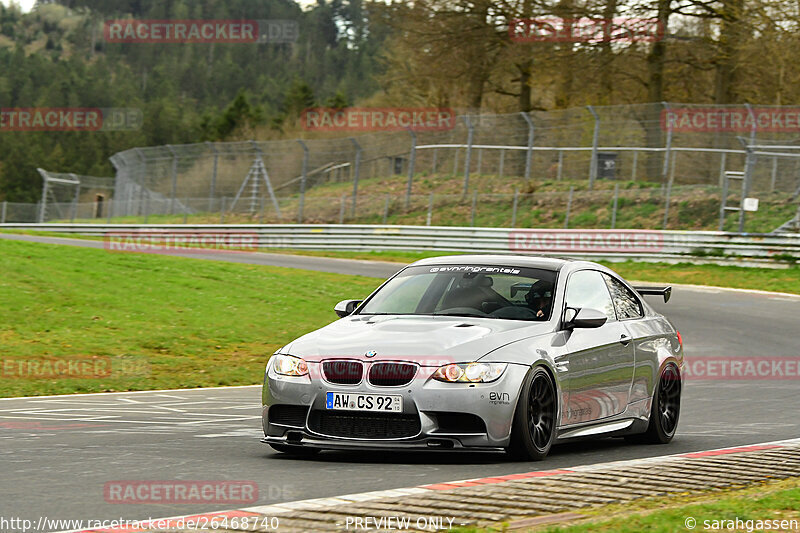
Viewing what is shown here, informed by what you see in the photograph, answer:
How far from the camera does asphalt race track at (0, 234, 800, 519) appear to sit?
21.6ft

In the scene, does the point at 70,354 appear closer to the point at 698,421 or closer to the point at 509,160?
the point at 698,421

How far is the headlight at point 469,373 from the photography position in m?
7.73

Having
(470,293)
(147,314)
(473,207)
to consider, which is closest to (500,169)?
(473,207)

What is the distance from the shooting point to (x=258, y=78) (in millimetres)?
196000

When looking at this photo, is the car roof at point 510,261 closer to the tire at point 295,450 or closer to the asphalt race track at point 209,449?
the asphalt race track at point 209,449

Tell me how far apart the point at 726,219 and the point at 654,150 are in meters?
3.48

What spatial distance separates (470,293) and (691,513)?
3490 millimetres

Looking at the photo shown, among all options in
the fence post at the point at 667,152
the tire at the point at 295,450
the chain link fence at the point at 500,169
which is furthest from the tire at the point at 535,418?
the fence post at the point at 667,152

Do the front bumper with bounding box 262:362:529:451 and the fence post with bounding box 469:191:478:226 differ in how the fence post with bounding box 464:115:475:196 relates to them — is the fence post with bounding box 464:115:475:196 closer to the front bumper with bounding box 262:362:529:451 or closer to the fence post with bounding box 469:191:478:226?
the fence post with bounding box 469:191:478:226

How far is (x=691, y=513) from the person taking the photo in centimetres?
581

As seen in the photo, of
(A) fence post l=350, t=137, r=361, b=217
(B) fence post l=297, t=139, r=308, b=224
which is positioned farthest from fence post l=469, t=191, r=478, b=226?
(B) fence post l=297, t=139, r=308, b=224

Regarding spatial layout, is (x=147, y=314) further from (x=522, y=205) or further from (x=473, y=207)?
(x=522, y=205)

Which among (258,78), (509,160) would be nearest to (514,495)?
(509,160)

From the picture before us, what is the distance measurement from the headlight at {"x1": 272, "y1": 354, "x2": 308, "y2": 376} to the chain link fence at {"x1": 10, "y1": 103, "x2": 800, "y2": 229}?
2554 cm
